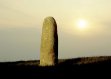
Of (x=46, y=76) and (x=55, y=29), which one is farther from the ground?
(x=55, y=29)

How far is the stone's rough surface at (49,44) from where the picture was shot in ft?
92.5

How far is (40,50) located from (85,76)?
13611 millimetres

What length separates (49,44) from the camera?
92.6 feet

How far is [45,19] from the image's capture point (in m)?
28.7

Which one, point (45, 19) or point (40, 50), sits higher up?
point (45, 19)

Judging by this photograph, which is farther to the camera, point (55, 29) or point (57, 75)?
point (55, 29)

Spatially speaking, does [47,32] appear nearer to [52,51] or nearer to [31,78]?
[52,51]

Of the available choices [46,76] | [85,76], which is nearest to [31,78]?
[46,76]

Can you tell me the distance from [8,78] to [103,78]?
12.9 ft

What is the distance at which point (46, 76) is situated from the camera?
15.4 metres

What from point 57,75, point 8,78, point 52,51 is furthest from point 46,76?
point 52,51

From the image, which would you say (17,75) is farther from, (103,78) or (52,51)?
(52,51)

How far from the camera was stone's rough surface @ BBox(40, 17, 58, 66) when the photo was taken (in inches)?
1110

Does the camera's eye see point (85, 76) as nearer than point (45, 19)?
Yes
